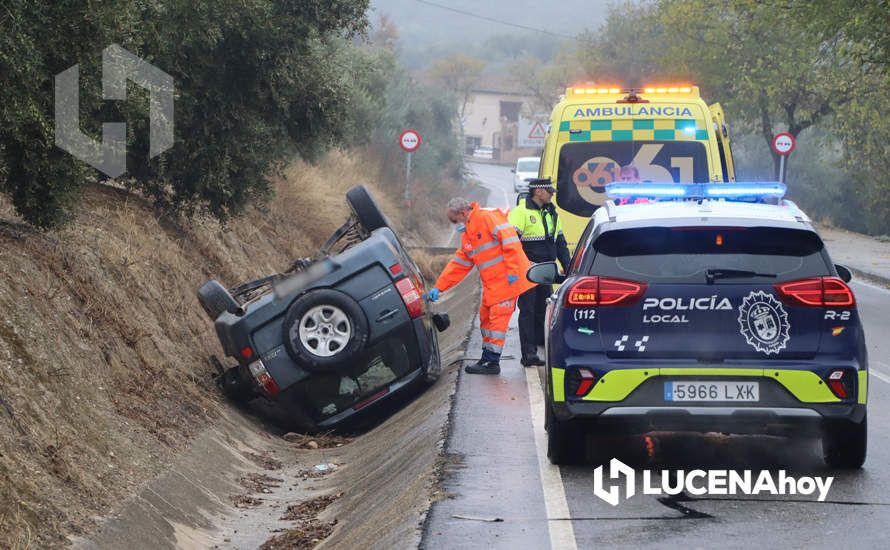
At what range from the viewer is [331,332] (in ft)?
36.9

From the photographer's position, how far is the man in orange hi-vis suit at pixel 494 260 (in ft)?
39.6

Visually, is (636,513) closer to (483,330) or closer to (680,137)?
(483,330)

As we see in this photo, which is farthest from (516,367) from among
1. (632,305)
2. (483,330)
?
(632,305)

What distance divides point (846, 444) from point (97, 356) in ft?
17.7

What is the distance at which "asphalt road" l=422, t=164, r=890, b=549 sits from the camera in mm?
6723

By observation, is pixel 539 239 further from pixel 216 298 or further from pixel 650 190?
pixel 650 190

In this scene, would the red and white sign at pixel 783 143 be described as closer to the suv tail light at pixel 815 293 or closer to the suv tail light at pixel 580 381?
the suv tail light at pixel 815 293

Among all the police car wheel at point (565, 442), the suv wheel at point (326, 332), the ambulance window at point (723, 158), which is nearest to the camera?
the police car wheel at point (565, 442)

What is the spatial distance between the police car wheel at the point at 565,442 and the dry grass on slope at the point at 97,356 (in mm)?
2573

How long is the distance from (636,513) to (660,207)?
6.79 feet

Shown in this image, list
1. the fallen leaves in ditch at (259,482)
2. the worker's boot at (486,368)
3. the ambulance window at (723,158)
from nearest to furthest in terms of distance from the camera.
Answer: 1. the fallen leaves in ditch at (259,482)
2. the worker's boot at (486,368)
3. the ambulance window at (723,158)

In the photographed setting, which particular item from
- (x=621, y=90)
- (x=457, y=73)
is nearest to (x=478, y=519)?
(x=621, y=90)

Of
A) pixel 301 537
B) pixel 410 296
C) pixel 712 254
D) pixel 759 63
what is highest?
pixel 759 63

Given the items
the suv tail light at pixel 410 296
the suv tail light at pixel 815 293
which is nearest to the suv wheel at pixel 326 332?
the suv tail light at pixel 410 296
